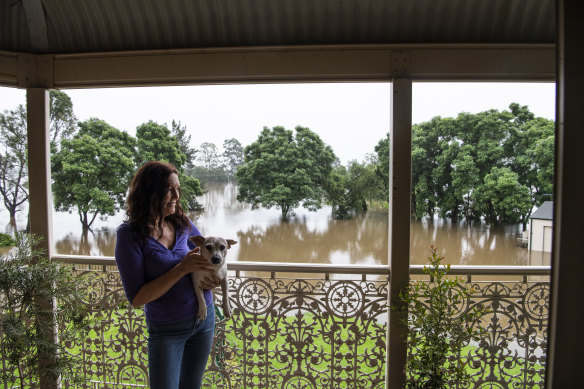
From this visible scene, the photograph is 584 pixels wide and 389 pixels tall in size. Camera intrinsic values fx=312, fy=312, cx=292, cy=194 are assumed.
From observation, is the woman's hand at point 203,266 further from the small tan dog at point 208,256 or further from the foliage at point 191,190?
the foliage at point 191,190

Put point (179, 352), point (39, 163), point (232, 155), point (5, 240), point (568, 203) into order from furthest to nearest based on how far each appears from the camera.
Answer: point (232, 155), point (5, 240), point (39, 163), point (179, 352), point (568, 203)

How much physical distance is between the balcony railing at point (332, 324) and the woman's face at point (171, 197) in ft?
3.05

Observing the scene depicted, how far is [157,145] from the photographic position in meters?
3.23

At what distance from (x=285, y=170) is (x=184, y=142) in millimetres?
1074

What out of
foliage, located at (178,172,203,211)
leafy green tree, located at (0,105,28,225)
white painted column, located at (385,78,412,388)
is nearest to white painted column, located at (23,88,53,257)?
leafy green tree, located at (0,105,28,225)

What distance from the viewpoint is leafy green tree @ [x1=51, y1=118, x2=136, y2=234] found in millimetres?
3139

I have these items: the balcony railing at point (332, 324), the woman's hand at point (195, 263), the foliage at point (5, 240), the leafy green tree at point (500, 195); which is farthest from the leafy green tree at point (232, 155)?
the leafy green tree at point (500, 195)

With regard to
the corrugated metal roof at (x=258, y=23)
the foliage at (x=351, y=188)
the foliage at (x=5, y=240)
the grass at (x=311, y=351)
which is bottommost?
the grass at (x=311, y=351)

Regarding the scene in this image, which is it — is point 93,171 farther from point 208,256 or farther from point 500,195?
point 500,195

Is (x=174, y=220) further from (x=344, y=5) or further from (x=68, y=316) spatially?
(x=344, y=5)

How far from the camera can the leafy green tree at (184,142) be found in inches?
126

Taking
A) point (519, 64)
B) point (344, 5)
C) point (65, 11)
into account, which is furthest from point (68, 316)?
point (519, 64)

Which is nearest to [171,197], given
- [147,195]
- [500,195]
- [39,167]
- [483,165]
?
[147,195]

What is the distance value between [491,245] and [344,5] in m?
2.52
